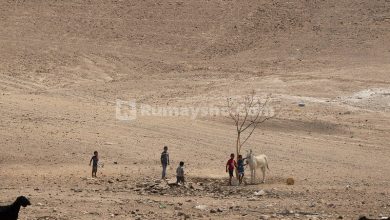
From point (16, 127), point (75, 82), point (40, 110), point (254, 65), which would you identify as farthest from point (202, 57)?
point (16, 127)

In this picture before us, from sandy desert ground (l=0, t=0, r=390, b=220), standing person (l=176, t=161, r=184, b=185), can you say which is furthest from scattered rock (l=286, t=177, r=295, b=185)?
standing person (l=176, t=161, r=184, b=185)

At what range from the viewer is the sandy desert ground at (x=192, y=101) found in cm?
2020

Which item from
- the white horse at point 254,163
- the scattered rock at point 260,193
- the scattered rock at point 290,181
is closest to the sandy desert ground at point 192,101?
the scattered rock at point 260,193

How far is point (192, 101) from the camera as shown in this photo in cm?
3969

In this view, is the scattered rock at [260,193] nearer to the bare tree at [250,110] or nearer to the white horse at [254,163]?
the white horse at [254,163]

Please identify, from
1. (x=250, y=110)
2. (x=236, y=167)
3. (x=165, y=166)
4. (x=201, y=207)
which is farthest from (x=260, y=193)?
(x=250, y=110)

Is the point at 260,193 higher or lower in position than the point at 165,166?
lower

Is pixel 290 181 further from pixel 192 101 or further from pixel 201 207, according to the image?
pixel 192 101

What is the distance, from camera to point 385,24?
56.5m

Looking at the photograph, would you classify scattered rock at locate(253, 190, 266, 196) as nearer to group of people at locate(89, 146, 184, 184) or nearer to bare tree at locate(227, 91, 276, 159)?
group of people at locate(89, 146, 184, 184)

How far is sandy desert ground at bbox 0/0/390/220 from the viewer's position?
20.2 m

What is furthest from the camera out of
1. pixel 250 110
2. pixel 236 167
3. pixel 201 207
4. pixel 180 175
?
pixel 250 110

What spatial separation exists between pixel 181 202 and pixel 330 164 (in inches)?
364

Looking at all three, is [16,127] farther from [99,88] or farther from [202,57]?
[202,57]
